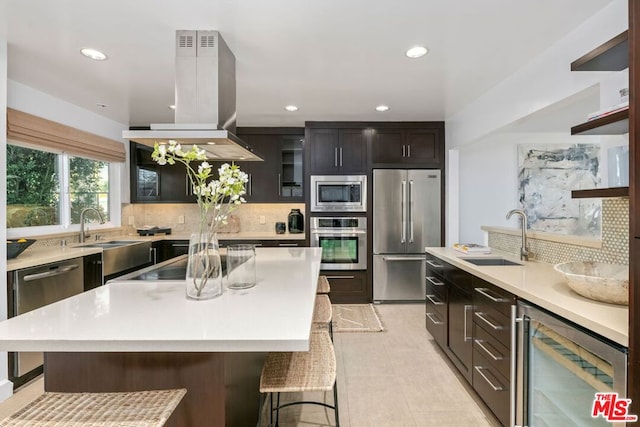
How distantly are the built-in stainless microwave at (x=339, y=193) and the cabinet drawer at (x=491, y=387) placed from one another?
2496 millimetres

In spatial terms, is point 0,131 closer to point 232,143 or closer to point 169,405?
point 232,143

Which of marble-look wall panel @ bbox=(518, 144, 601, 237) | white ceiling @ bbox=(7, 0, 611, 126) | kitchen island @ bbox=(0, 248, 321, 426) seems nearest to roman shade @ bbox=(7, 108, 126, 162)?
white ceiling @ bbox=(7, 0, 611, 126)

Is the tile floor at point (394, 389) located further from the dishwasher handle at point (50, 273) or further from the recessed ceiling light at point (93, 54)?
the recessed ceiling light at point (93, 54)

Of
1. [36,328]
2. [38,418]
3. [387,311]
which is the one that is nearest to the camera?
[38,418]

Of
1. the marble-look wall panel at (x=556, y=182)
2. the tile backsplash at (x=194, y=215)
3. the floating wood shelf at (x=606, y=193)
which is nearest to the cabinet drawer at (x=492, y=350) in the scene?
the floating wood shelf at (x=606, y=193)

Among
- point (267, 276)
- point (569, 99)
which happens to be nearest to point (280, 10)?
point (267, 276)

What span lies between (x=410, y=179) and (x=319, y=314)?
278 centimetres

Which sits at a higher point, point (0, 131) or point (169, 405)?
point (0, 131)

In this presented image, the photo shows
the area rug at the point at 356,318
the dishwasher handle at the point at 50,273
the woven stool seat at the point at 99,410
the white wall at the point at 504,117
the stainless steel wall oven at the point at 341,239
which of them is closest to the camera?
the woven stool seat at the point at 99,410

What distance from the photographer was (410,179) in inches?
171

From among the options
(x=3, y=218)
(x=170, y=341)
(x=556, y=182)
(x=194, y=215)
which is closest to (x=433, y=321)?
(x=170, y=341)

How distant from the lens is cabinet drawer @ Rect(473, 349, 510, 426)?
1822 mm

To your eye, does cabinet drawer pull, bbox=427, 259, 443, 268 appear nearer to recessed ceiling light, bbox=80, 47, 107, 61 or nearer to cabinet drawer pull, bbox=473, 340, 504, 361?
cabinet drawer pull, bbox=473, 340, 504, 361

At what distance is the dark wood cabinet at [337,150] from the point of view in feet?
14.5
